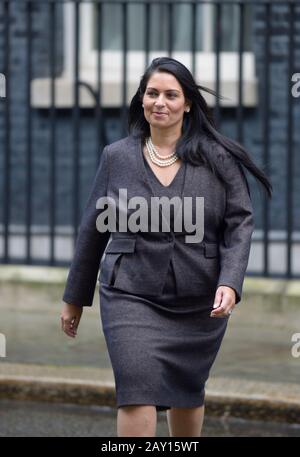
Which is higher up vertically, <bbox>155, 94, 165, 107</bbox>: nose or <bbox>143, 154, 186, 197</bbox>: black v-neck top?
<bbox>155, 94, 165, 107</bbox>: nose

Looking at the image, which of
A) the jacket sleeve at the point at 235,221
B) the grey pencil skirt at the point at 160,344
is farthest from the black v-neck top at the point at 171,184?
the grey pencil skirt at the point at 160,344

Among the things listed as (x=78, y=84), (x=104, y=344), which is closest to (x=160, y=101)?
(x=104, y=344)

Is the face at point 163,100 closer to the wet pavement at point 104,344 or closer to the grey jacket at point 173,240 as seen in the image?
the grey jacket at point 173,240

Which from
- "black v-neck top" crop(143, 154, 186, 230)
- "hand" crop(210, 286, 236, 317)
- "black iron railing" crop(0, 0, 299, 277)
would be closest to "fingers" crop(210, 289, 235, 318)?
"hand" crop(210, 286, 236, 317)

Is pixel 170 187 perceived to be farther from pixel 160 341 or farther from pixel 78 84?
pixel 78 84

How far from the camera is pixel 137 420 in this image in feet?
18.0

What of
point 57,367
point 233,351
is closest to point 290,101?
point 233,351

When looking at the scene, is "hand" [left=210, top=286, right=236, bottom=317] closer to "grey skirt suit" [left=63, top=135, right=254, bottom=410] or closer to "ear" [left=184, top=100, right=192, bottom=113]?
"grey skirt suit" [left=63, top=135, right=254, bottom=410]

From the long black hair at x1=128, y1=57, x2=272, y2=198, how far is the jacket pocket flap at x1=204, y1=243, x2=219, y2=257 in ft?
0.90

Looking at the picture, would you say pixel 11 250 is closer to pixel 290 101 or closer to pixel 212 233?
pixel 290 101

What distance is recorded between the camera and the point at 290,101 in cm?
1006

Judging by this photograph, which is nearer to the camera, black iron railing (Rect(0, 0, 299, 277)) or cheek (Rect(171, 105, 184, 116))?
cheek (Rect(171, 105, 184, 116))

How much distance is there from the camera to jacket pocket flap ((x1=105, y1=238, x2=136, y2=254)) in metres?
5.63

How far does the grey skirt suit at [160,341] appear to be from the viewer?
552cm
